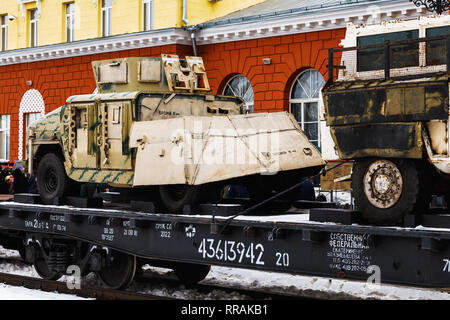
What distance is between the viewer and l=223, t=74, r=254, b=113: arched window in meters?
27.8

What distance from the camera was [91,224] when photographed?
458 inches

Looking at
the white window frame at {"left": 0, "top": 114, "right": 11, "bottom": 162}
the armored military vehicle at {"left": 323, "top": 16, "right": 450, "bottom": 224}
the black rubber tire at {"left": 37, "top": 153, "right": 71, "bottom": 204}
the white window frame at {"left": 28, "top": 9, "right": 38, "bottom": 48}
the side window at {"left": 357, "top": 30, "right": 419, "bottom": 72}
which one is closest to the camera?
the armored military vehicle at {"left": 323, "top": 16, "right": 450, "bottom": 224}

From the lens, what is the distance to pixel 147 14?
30.2 m

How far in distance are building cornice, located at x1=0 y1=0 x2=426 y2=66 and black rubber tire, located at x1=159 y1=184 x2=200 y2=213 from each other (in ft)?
42.8

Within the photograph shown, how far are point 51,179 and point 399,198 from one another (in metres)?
6.42

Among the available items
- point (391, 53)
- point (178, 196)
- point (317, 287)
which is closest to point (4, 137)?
point (317, 287)

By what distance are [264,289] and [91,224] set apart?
3.10m

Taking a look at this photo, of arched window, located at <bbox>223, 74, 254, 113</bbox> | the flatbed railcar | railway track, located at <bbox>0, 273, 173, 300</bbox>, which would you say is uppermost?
arched window, located at <bbox>223, 74, 254, 113</bbox>

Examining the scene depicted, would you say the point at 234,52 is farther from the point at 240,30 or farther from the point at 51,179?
the point at 51,179

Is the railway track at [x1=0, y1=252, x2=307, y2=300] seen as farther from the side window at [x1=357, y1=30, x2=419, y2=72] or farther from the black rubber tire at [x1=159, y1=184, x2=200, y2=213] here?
the side window at [x1=357, y1=30, x2=419, y2=72]

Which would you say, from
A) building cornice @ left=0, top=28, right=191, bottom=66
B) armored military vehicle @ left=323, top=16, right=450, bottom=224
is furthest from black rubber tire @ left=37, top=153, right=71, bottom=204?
building cornice @ left=0, top=28, right=191, bottom=66

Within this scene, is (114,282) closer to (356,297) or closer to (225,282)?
(225,282)

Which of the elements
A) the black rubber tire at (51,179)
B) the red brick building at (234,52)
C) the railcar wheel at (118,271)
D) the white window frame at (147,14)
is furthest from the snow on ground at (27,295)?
the white window frame at (147,14)

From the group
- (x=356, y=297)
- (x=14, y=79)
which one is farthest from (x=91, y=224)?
(x=14, y=79)
